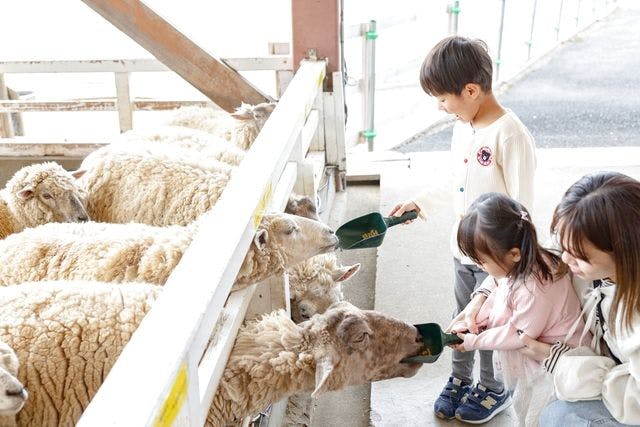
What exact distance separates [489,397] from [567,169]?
3261 millimetres

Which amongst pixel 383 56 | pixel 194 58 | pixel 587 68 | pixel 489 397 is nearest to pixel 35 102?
pixel 194 58

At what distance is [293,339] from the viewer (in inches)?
97.6

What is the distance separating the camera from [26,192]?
4094 mm

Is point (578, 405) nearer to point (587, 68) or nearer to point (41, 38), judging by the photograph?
point (587, 68)

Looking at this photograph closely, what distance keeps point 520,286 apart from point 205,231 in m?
1.02

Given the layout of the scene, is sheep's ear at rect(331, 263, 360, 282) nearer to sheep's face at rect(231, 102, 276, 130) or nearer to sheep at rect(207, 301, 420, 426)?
sheep at rect(207, 301, 420, 426)

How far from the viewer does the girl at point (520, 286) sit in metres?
2.36

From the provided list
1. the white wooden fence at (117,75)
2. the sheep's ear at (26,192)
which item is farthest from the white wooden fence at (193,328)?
the white wooden fence at (117,75)

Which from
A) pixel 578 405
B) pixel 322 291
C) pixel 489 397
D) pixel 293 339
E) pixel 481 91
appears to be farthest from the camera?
pixel 322 291

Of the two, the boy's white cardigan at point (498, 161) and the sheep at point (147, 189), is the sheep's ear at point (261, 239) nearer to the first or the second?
the boy's white cardigan at point (498, 161)

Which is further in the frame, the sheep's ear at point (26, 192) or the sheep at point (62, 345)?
A: the sheep's ear at point (26, 192)

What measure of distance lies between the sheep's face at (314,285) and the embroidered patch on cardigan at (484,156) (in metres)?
0.82

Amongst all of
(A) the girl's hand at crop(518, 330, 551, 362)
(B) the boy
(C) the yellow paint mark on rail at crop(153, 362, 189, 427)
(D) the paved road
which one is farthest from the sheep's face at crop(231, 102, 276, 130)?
(C) the yellow paint mark on rail at crop(153, 362, 189, 427)

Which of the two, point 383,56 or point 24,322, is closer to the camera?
point 24,322
